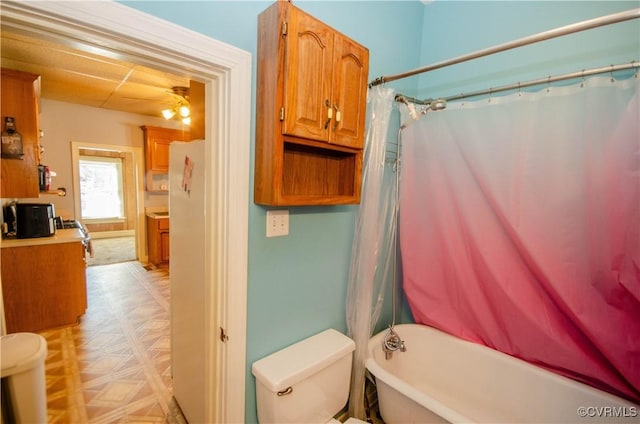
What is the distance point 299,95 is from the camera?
995 mm

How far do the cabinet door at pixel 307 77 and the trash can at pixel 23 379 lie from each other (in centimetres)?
94

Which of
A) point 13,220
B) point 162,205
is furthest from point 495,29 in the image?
point 162,205

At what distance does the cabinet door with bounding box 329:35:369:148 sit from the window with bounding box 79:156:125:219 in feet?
25.1

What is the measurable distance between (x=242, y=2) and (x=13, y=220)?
3.23 metres

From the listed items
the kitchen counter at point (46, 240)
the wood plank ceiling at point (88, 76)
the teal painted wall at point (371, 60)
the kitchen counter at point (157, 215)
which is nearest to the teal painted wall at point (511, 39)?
the teal painted wall at point (371, 60)

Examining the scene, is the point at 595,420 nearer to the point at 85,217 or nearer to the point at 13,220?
the point at 13,220

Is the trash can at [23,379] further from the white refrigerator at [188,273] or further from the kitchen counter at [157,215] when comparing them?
the kitchen counter at [157,215]

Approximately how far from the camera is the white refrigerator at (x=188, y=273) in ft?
4.37

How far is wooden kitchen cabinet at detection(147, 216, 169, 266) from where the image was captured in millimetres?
4482

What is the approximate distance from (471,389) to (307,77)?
1.84 metres

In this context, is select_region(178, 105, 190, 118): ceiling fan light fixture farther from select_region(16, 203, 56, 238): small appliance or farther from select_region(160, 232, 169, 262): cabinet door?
select_region(160, 232, 169, 262): cabinet door

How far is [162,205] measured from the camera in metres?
5.03

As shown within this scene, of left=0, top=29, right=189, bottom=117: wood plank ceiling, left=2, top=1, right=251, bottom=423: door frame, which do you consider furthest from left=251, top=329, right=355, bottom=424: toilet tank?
left=0, top=29, right=189, bottom=117: wood plank ceiling

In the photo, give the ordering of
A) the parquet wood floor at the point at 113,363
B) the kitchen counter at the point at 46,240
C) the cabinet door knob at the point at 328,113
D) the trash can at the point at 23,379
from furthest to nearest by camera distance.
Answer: the kitchen counter at the point at 46,240
the parquet wood floor at the point at 113,363
the cabinet door knob at the point at 328,113
the trash can at the point at 23,379
